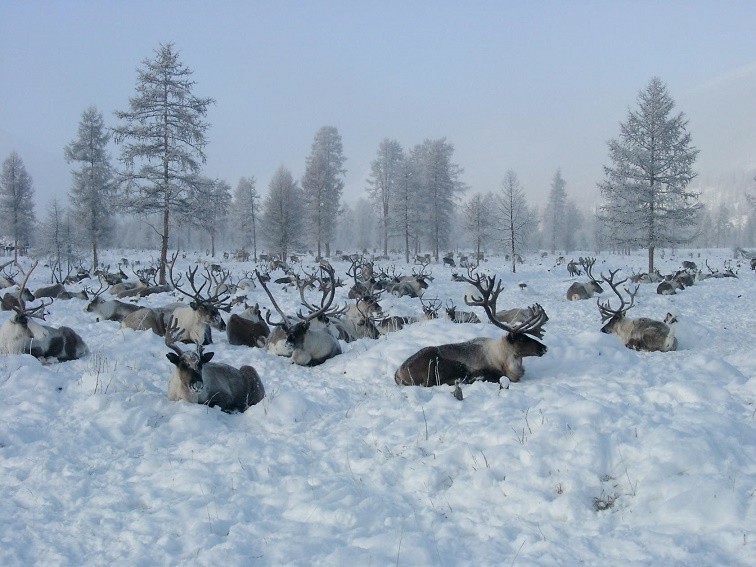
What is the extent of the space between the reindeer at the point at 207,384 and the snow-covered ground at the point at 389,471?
0.86 ft

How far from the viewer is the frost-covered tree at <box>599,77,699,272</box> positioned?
29.7 meters

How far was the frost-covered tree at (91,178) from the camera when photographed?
3394cm

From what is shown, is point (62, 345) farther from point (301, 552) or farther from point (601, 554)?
point (601, 554)

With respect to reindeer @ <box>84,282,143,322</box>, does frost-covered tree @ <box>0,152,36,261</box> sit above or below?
above

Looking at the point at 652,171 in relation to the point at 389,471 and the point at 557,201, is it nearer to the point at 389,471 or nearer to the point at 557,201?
the point at 389,471

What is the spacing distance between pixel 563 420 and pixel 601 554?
1.69 m

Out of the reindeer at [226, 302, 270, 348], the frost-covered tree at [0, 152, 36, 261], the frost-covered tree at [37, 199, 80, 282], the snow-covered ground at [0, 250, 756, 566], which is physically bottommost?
the snow-covered ground at [0, 250, 756, 566]

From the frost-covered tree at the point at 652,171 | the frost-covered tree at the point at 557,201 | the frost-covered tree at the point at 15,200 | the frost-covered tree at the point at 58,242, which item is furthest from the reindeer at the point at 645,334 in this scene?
the frost-covered tree at the point at 557,201


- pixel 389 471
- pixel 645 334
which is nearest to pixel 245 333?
pixel 389 471

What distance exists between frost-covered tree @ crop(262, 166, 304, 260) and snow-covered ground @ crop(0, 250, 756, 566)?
1322 inches

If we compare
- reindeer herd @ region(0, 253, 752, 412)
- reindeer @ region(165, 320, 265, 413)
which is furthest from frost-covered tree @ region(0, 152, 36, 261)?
reindeer @ region(165, 320, 265, 413)

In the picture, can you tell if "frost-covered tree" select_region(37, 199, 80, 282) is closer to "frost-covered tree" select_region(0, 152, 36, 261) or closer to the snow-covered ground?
"frost-covered tree" select_region(0, 152, 36, 261)

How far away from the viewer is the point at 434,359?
7.12m

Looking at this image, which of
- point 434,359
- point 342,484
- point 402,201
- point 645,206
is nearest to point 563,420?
point 342,484
